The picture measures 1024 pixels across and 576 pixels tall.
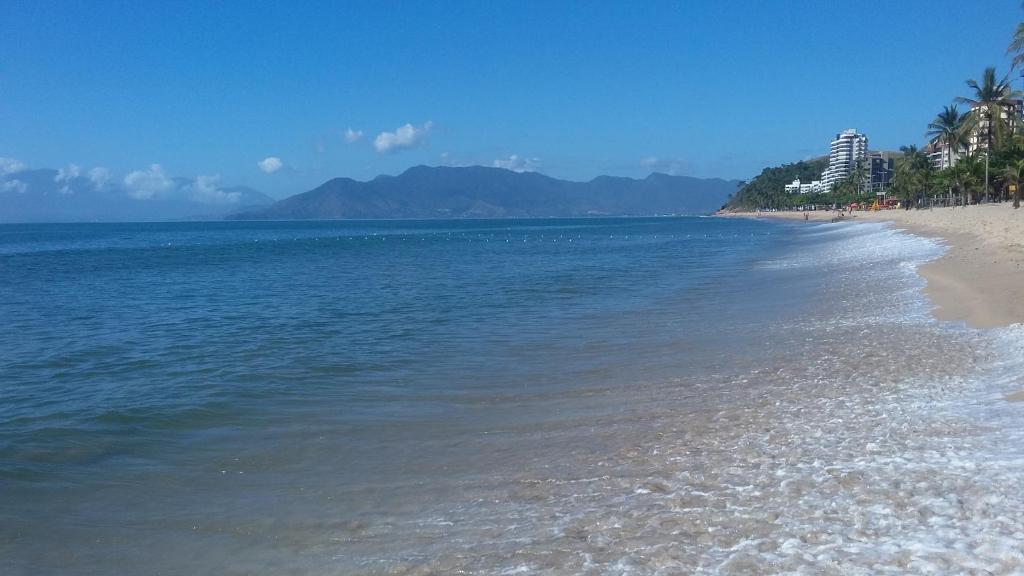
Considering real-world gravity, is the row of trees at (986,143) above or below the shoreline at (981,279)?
above

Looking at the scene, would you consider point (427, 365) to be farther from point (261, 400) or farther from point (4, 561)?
point (4, 561)

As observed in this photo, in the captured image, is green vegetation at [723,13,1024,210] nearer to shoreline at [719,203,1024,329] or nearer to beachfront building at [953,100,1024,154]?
beachfront building at [953,100,1024,154]

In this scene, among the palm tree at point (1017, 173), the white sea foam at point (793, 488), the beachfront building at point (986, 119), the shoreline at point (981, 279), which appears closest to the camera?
the white sea foam at point (793, 488)

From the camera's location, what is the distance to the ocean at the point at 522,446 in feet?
18.1

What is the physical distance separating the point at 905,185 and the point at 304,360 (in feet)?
366

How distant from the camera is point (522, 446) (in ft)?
27.1

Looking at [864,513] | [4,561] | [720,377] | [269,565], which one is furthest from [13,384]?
[864,513]

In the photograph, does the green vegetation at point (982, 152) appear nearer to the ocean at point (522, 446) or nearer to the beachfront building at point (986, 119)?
the beachfront building at point (986, 119)

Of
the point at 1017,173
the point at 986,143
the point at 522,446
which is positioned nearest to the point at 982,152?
the point at 986,143

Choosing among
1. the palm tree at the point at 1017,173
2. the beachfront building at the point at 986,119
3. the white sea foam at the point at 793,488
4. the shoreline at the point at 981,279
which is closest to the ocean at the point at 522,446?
the white sea foam at the point at 793,488

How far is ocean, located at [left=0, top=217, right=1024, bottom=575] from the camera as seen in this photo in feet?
18.1

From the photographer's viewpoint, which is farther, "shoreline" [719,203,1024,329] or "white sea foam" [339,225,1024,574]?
"shoreline" [719,203,1024,329]

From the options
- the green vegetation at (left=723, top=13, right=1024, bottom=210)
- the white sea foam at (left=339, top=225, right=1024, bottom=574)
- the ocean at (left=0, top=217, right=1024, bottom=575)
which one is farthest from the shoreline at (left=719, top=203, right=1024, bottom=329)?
the green vegetation at (left=723, top=13, right=1024, bottom=210)

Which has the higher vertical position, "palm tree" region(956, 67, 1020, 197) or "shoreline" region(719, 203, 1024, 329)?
"palm tree" region(956, 67, 1020, 197)
